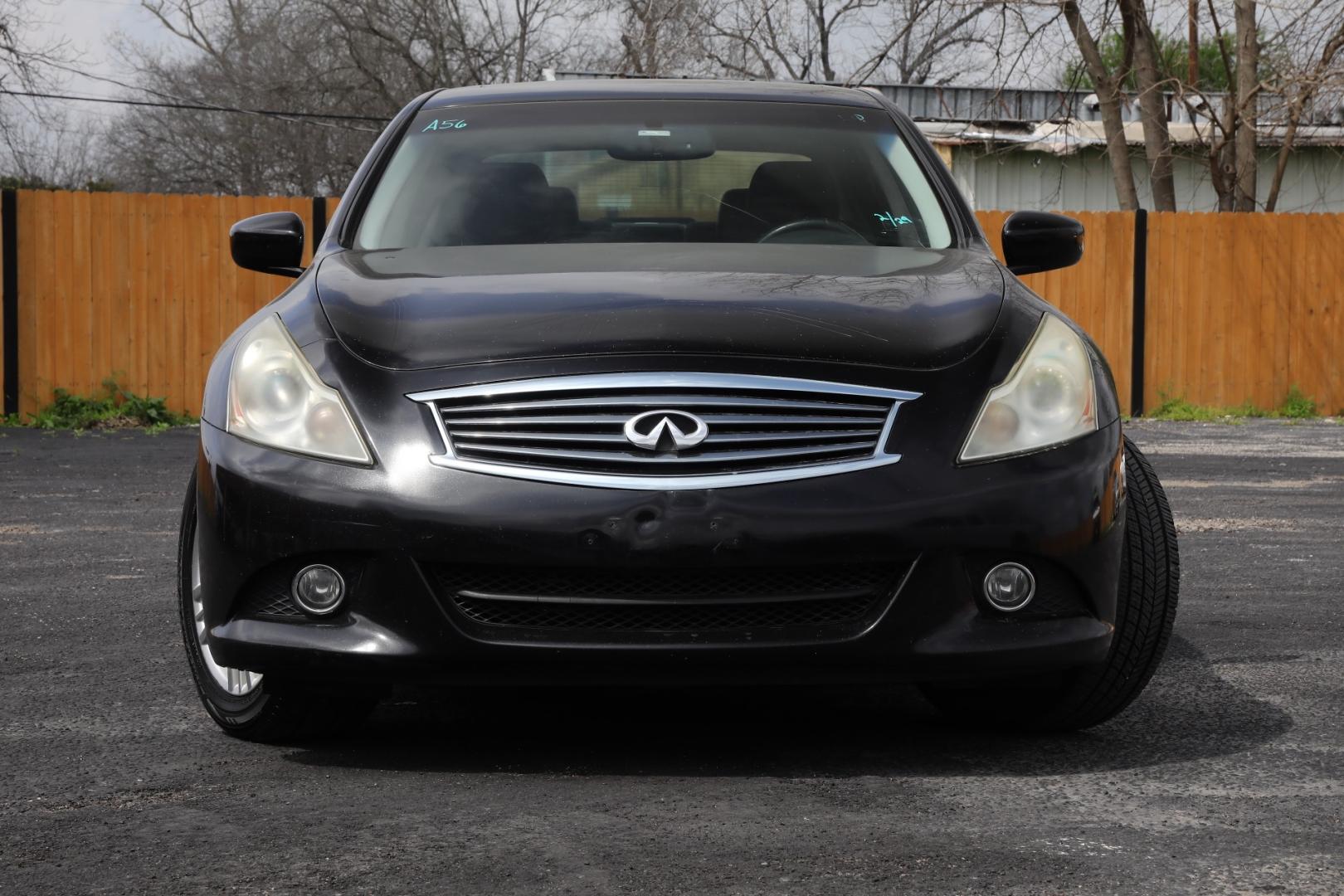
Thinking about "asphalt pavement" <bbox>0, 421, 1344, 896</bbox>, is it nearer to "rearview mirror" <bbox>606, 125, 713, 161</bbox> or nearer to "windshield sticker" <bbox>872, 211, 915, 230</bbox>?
"windshield sticker" <bbox>872, 211, 915, 230</bbox>

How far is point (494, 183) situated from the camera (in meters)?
4.73

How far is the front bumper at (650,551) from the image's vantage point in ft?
10.7

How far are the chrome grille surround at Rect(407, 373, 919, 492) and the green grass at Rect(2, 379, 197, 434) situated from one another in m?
11.9

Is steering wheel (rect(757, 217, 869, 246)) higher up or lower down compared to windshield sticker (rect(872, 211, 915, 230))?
lower down

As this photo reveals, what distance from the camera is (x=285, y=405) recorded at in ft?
11.5

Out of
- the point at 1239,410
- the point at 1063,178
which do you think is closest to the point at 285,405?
the point at 1239,410

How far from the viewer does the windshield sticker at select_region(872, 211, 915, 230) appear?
4711 millimetres

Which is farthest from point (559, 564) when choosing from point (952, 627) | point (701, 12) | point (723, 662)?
point (701, 12)

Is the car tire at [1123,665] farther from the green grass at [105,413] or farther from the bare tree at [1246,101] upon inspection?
the bare tree at [1246,101]

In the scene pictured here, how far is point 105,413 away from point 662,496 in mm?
12610

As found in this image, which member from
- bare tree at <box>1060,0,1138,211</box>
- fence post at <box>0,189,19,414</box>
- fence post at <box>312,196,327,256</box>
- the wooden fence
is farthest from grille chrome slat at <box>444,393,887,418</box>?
bare tree at <box>1060,0,1138,211</box>

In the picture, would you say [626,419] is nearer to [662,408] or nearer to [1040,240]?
[662,408]

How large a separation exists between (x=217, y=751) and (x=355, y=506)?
788 millimetres

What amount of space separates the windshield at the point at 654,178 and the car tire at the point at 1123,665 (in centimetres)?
105
